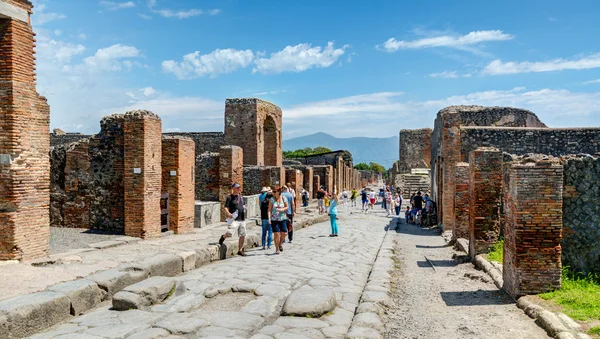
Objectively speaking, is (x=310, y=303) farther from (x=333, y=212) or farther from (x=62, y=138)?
(x=62, y=138)

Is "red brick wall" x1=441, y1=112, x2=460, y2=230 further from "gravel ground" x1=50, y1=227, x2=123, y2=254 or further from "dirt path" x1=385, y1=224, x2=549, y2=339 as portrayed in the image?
"gravel ground" x1=50, y1=227, x2=123, y2=254

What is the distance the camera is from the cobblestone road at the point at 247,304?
206 inches

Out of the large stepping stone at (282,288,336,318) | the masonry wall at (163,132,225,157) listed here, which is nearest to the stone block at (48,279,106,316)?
the large stepping stone at (282,288,336,318)

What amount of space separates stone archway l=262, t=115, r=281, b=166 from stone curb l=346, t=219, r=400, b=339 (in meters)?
24.4

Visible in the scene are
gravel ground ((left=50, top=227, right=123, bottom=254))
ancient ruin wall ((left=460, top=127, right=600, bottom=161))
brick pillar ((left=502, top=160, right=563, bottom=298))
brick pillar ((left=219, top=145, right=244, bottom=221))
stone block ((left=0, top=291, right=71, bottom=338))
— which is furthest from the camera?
brick pillar ((left=219, top=145, right=244, bottom=221))

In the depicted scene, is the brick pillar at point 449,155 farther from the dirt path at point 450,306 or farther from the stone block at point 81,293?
the stone block at point 81,293

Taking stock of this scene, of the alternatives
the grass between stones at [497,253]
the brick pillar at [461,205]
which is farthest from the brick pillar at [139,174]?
the grass between stones at [497,253]

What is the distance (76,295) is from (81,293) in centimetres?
10

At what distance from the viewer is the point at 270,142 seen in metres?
34.2

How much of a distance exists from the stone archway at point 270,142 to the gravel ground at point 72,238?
22.2 metres

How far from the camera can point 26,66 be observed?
899cm

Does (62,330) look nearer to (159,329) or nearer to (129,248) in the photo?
(159,329)

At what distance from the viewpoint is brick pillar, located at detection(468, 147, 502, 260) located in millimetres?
9734

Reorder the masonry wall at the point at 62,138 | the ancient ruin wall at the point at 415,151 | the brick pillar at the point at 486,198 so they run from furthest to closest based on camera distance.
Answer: the ancient ruin wall at the point at 415,151, the masonry wall at the point at 62,138, the brick pillar at the point at 486,198
